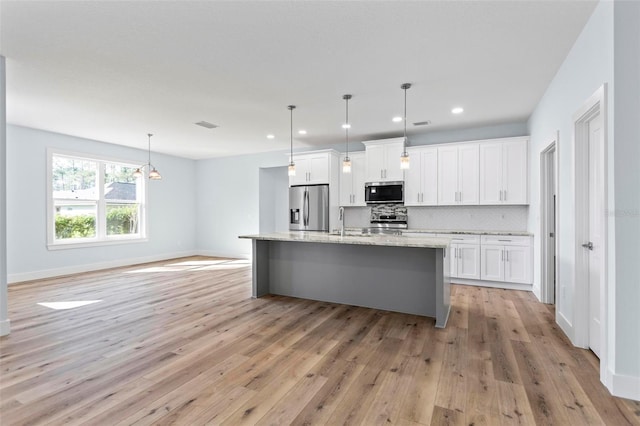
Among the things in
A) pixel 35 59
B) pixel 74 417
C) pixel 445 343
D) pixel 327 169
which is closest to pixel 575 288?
pixel 445 343

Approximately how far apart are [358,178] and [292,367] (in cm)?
440

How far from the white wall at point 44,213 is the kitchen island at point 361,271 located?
Answer: 3.96m

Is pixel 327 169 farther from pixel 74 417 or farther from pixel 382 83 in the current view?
pixel 74 417

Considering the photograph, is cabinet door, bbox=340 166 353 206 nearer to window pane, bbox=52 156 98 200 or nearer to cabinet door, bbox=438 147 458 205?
cabinet door, bbox=438 147 458 205

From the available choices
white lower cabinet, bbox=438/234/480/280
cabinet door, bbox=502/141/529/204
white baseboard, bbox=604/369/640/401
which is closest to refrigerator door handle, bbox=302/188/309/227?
white lower cabinet, bbox=438/234/480/280

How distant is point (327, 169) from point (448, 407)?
16.2 ft

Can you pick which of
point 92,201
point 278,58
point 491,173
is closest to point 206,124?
point 278,58

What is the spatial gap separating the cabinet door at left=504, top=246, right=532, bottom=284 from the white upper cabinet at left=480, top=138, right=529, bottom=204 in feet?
2.64

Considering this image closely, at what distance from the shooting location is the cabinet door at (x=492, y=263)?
16.2ft

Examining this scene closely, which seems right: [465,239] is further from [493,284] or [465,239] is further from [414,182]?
[414,182]

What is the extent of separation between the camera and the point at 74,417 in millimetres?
1863

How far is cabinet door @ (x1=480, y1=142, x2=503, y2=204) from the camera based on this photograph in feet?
17.1

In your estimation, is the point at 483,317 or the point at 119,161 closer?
the point at 483,317

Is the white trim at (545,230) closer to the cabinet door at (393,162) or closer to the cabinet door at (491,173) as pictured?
the cabinet door at (491,173)
